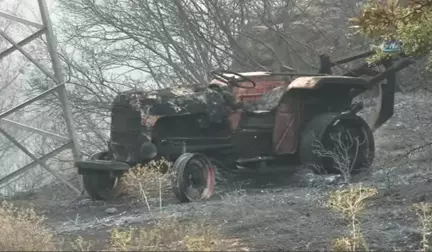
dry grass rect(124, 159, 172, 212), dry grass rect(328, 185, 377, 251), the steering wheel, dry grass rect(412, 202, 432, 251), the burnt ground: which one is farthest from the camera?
the steering wheel

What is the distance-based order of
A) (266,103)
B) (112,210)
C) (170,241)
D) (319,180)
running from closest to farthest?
(170,241) < (112,210) < (319,180) < (266,103)

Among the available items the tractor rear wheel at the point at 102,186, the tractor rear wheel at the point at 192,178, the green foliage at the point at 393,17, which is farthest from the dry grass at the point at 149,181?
the green foliage at the point at 393,17

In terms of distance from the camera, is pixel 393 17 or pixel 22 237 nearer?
pixel 22 237

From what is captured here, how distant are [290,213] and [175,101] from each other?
3.59 m

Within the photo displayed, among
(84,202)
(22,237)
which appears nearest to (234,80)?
(84,202)

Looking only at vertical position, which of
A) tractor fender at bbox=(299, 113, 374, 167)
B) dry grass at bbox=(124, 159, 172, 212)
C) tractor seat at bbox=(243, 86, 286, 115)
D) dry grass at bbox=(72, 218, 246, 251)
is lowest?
dry grass at bbox=(72, 218, 246, 251)

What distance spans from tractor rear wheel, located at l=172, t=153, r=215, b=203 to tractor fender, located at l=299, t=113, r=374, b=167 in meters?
1.61

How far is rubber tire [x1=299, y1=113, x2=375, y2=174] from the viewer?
36.5 ft

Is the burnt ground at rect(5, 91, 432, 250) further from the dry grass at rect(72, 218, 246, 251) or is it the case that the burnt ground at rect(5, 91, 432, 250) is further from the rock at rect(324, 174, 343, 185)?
the dry grass at rect(72, 218, 246, 251)

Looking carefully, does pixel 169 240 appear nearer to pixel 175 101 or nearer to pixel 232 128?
pixel 175 101

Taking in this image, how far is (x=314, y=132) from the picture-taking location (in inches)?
443

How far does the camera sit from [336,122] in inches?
455

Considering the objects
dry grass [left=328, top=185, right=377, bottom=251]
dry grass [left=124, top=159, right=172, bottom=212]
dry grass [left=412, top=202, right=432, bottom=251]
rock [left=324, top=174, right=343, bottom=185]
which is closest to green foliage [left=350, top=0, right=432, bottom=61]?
dry grass [left=328, top=185, right=377, bottom=251]

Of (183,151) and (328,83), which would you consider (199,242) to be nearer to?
(183,151)
